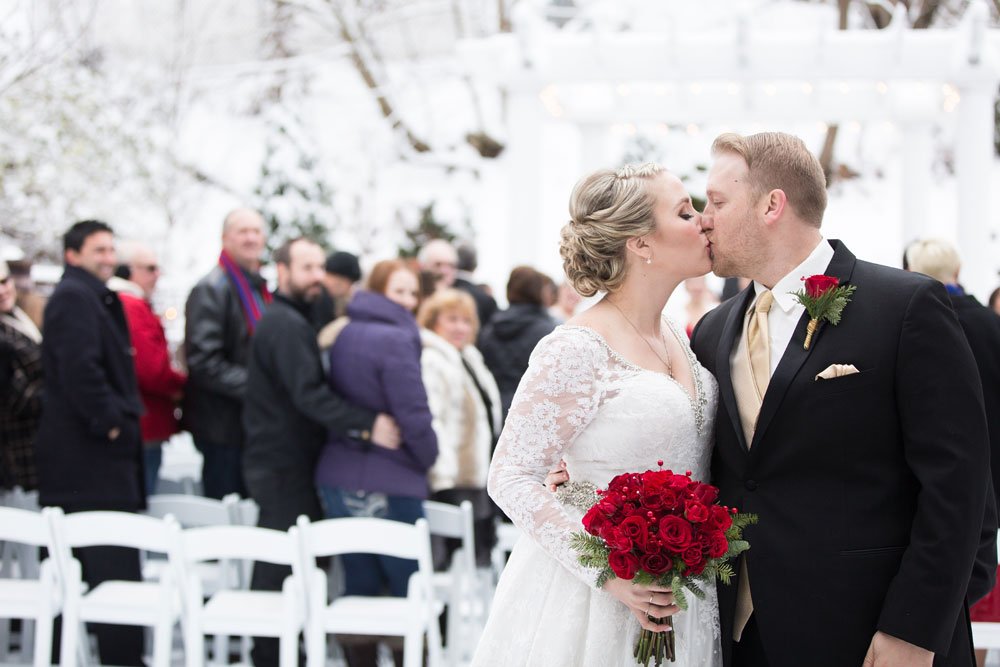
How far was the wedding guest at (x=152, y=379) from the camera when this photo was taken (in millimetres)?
6312

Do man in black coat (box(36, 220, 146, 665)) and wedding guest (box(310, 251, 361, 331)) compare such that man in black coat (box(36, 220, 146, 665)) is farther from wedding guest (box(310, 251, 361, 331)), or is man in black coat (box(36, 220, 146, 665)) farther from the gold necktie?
the gold necktie

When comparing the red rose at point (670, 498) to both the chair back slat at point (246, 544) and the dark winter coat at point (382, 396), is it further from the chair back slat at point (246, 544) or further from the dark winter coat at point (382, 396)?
the dark winter coat at point (382, 396)

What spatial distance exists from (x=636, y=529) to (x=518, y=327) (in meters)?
3.97

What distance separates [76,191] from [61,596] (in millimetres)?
9766

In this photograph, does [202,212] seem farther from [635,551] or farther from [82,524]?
[635,551]

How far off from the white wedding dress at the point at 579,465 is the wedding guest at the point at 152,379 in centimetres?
389

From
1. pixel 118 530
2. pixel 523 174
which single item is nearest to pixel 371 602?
pixel 118 530

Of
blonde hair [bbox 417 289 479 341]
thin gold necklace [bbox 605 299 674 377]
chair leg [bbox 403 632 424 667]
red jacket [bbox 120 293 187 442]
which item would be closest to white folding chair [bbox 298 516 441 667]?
chair leg [bbox 403 632 424 667]

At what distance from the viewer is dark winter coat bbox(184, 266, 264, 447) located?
6090 millimetres

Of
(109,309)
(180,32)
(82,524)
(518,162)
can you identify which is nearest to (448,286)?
(518,162)

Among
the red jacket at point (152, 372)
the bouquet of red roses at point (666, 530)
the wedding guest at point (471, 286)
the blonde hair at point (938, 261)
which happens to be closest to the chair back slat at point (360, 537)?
the bouquet of red roses at point (666, 530)

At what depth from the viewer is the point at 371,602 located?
189 inches

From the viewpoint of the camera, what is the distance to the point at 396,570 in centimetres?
517

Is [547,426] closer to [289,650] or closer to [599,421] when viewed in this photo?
[599,421]
